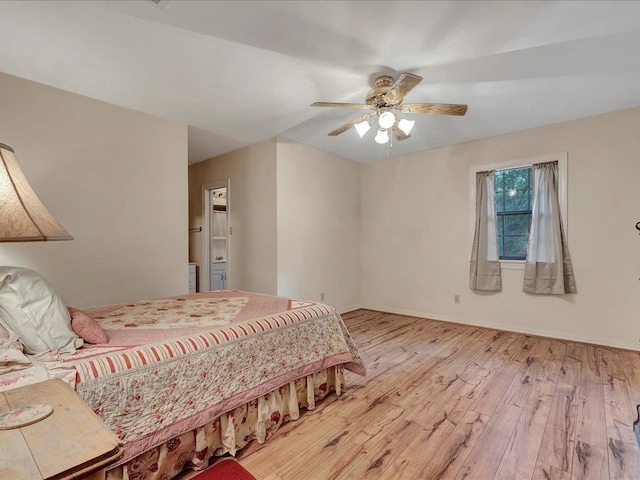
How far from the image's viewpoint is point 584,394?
7.32 ft

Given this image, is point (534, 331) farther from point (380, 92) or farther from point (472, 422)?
point (380, 92)

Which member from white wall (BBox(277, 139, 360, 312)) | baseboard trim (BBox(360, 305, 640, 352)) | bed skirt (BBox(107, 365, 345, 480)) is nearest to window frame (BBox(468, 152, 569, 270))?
baseboard trim (BBox(360, 305, 640, 352))

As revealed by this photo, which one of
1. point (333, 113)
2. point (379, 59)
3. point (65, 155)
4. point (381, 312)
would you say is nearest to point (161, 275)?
point (65, 155)

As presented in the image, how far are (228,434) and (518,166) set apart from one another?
163 inches

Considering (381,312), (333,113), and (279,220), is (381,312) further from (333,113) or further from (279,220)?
(333,113)

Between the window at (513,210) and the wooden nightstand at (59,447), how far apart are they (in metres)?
4.33

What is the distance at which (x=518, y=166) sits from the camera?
148 inches

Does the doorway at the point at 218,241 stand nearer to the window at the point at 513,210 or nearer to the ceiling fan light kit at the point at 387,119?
the ceiling fan light kit at the point at 387,119

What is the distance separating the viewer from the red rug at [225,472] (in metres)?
1.45

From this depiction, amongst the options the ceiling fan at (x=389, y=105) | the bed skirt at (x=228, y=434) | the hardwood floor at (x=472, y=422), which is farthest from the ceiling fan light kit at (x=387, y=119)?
the hardwood floor at (x=472, y=422)

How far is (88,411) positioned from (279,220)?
3.20m

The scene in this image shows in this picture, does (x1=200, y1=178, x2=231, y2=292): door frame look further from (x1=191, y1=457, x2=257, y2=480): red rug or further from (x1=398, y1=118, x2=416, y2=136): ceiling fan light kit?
(x1=191, y1=457, x2=257, y2=480): red rug


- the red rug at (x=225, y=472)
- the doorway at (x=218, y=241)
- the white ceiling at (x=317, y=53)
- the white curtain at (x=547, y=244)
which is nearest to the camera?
the red rug at (x=225, y=472)

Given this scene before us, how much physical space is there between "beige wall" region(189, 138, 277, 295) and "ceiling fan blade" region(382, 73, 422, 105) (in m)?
1.84
